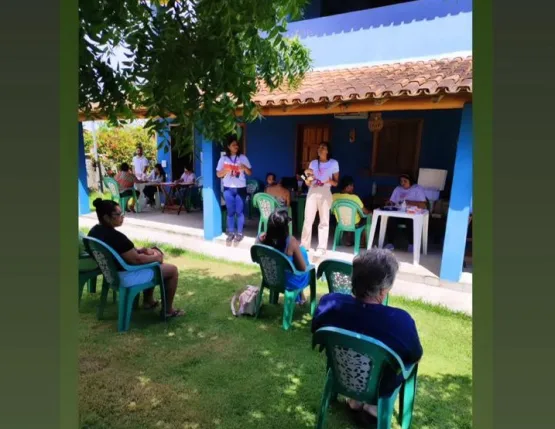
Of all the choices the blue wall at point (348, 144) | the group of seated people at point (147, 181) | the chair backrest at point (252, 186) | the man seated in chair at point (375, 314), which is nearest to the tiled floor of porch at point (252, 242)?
the group of seated people at point (147, 181)

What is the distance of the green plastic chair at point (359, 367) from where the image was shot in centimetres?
224

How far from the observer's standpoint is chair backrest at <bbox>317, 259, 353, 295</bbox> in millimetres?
3761

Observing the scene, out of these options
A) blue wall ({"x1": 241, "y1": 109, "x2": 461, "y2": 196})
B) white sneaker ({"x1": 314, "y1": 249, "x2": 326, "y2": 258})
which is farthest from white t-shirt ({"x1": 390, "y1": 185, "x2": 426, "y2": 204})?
blue wall ({"x1": 241, "y1": 109, "x2": 461, "y2": 196})

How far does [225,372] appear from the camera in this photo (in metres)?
3.35

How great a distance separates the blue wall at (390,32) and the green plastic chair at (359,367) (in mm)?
6580

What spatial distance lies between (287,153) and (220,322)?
19.6 feet

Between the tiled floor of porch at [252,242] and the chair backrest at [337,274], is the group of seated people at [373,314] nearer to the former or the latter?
the chair backrest at [337,274]

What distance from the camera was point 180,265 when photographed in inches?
257

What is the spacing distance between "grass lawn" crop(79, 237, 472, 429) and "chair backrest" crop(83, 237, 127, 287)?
56 centimetres

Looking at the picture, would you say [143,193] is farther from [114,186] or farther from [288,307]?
[288,307]
